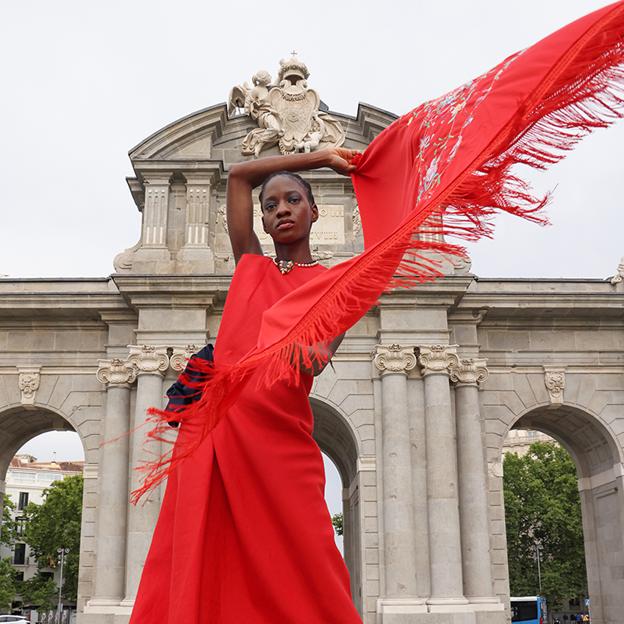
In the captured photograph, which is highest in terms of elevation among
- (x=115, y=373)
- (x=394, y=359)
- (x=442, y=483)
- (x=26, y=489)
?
(x=26, y=489)

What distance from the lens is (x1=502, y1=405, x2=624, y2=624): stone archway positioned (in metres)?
21.2

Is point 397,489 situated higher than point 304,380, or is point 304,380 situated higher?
point 397,489

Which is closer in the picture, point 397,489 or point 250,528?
point 250,528

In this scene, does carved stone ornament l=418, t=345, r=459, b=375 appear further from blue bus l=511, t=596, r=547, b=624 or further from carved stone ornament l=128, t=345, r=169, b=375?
blue bus l=511, t=596, r=547, b=624

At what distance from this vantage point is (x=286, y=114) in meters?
21.7

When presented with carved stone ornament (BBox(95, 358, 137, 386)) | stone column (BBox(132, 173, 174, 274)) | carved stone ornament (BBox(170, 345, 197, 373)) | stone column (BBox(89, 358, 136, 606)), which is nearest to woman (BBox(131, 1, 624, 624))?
stone column (BBox(89, 358, 136, 606))

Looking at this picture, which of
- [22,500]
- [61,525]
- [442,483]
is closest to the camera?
[442,483]

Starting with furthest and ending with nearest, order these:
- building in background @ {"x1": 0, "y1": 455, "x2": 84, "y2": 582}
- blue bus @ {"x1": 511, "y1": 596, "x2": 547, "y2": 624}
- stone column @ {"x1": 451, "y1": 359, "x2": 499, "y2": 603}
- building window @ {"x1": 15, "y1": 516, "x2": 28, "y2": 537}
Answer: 1. building in background @ {"x1": 0, "y1": 455, "x2": 84, "y2": 582}
2. building window @ {"x1": 15, "y1": 516, "x2": 28, "y2": 537}
3. blue bus @ {"x1": 511, "y1": 596, "x2": 547, "y2": 624}
4. stone column @ {"x1": 451, "y1": 359, "x2": 499, "y2": 603}

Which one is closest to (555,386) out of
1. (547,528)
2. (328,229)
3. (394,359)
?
(394,359)

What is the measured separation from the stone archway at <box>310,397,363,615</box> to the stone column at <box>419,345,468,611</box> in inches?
69.1

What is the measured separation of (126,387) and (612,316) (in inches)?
464

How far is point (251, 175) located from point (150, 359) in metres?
16.1

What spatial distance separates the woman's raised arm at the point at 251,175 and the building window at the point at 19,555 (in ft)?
218

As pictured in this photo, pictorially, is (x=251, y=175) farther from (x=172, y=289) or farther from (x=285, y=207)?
(x=172, y=289)
